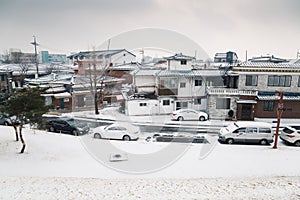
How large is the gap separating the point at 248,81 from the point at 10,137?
67.4 feet

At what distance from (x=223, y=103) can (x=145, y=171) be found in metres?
14.6

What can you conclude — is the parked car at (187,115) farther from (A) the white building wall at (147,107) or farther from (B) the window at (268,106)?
(B) the window at (268,106)

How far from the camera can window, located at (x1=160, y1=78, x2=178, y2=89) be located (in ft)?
75.0

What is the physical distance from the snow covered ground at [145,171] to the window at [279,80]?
11.0 metres

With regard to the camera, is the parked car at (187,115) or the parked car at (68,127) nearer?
the parked car at (68,127)

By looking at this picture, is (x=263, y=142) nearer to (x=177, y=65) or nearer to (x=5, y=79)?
(x=177, y=65)

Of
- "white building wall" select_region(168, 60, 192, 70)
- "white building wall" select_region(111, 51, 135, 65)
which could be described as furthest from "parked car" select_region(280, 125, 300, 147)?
"white building wall" select_region(111, 51, 135, 65)

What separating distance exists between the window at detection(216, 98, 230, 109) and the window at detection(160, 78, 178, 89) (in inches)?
194

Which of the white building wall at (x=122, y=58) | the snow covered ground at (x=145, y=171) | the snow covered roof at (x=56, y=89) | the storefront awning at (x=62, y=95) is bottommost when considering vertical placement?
the snow covered ground at (x=145, y=171)

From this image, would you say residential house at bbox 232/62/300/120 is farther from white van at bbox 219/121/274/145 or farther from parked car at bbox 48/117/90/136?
parked car at bbox 48/117/90/136

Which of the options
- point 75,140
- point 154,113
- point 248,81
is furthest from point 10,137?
point 248,81

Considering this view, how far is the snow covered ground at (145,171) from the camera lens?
7137mm

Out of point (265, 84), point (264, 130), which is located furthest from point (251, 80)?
point (264, 130)

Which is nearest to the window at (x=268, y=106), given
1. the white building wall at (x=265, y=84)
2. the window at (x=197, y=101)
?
the white building wall at (x=265, y=84)
